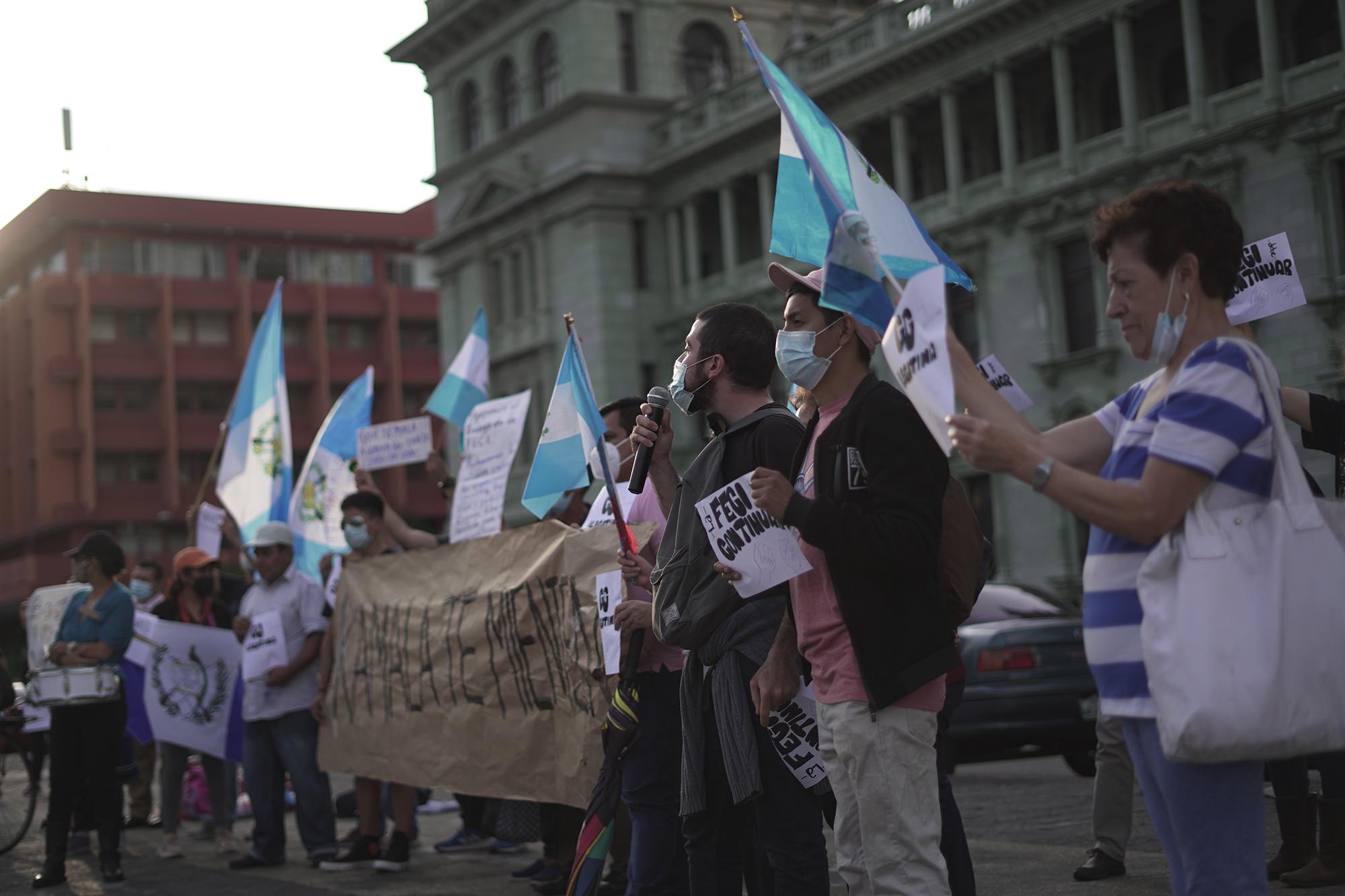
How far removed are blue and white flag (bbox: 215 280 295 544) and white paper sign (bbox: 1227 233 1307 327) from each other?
23.9 ft

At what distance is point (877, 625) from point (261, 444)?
9.46 m

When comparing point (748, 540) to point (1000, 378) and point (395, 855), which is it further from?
point (395, 855)

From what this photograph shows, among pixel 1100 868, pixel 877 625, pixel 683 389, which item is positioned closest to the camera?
pixel 877 625

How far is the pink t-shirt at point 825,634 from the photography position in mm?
3830

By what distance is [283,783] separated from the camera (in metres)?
9.12

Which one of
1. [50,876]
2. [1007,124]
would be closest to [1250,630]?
[50,876]

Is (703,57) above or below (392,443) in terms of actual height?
above

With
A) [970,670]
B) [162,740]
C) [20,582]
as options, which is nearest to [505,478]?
[162,740]

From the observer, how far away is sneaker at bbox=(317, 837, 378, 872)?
8.66m

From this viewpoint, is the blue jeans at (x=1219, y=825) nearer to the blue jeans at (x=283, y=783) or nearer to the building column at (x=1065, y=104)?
the blue jeans at (x=283, y=783)

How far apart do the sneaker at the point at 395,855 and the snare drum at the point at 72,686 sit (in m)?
1.70

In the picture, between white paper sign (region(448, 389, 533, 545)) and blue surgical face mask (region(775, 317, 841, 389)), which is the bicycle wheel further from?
blue surgical face mask (region(775, 317, 841, 389))

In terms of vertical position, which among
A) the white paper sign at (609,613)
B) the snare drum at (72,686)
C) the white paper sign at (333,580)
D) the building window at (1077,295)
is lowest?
the snare drum at (72,686)

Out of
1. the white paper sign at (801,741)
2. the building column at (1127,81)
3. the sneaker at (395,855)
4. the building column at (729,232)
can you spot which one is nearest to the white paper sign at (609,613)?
the white paper sign at (801,741)
